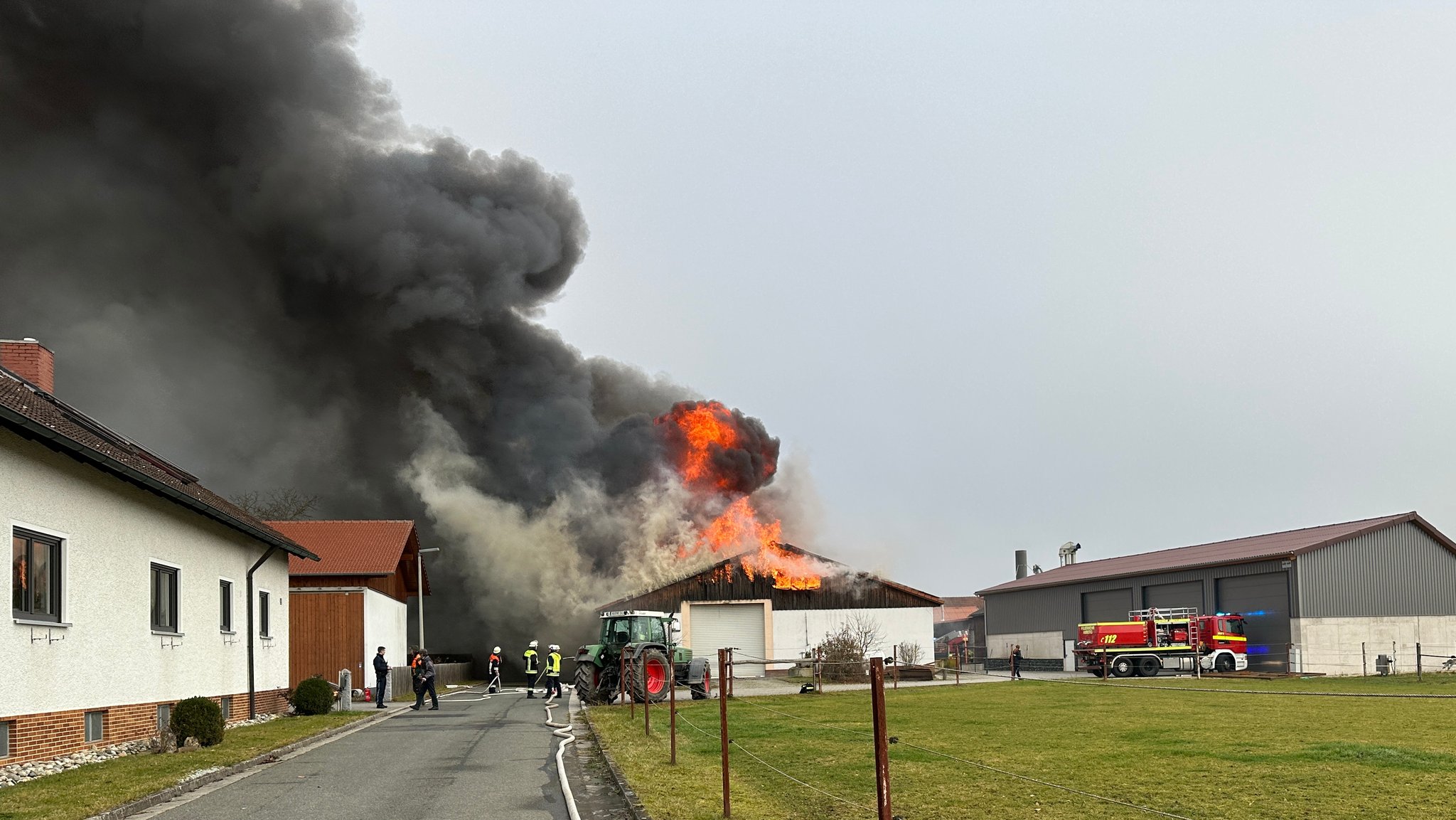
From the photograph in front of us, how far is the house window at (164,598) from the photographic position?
2022 cm

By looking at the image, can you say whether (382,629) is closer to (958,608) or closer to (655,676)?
(655,676)

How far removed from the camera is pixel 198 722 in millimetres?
18156

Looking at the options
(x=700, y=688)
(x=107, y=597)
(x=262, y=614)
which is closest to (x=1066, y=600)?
(x=700, y=688)

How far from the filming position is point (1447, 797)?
11.5 metres

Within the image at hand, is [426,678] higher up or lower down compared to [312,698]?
higher up

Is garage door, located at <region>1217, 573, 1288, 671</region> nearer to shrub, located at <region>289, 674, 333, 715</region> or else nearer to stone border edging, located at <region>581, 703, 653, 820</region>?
stone border edging, located at <region>581, 703, 653, 820</region>

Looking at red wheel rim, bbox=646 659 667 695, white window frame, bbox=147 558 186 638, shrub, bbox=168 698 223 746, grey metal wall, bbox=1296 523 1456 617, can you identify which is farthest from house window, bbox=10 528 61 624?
grey metal wall, bbox=1296 523 1456 617

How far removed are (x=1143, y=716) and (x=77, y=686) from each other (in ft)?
56.9

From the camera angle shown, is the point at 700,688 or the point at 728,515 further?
the point at 728,515

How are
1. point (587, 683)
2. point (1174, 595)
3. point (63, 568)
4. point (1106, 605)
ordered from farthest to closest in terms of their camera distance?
point (1106, 605)
point (1174, 595)
point (587, 683)
point (63, 568)

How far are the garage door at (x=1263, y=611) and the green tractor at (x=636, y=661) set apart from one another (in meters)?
22.3

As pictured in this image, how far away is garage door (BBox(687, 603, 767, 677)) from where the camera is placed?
47594mm

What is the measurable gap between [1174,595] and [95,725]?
42.4 meters

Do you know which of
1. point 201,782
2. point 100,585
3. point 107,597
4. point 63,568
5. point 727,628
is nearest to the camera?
point 201,782
